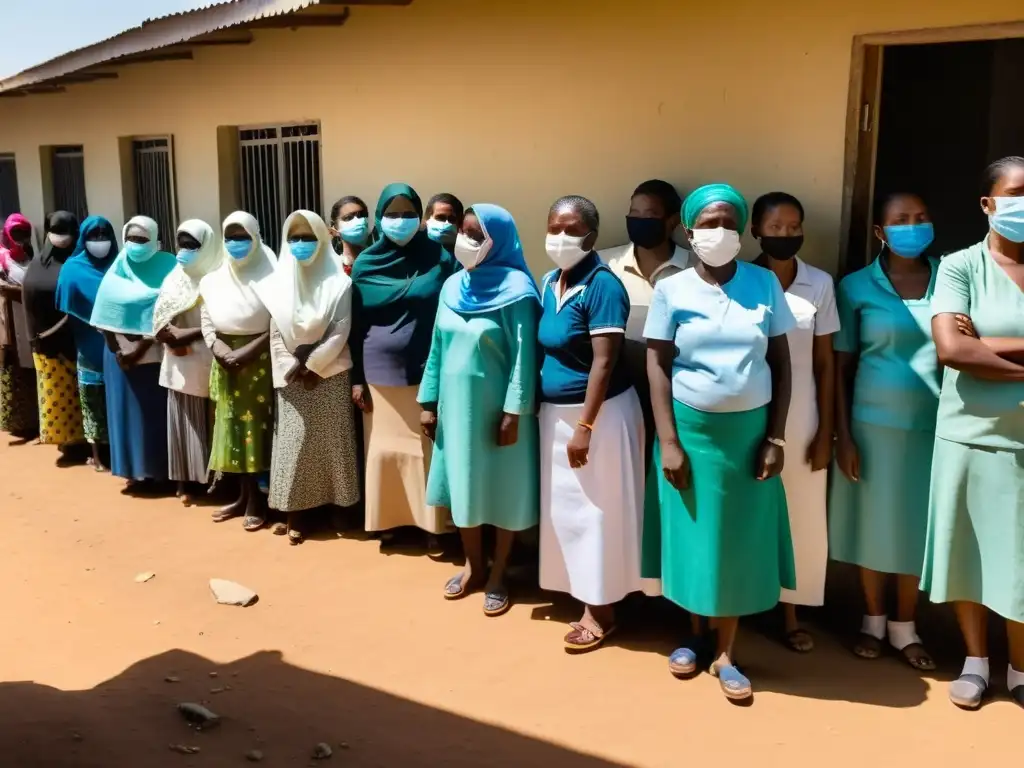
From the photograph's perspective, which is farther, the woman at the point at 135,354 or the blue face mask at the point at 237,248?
the woman at the point at 135,354

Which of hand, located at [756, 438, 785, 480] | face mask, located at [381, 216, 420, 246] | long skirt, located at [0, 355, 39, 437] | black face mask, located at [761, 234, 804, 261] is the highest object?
face mask, located at [381, 216, 420, 246]

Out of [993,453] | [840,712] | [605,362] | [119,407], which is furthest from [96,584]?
[993,453]

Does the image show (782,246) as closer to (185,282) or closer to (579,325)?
(579,325)

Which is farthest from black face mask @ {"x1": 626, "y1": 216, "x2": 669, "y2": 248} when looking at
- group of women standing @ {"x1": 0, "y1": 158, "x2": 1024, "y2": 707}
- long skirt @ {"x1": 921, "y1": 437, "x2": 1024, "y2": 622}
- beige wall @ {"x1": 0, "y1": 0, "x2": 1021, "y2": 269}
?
long skirt @ {"x1": 921, "y1": 437, "x2": 1024, "y2": 622}

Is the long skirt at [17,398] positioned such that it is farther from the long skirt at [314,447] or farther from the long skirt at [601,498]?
the long skirt at [601,498]

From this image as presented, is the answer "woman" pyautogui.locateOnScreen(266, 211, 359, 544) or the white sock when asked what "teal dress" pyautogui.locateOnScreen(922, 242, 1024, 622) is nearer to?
the white sock

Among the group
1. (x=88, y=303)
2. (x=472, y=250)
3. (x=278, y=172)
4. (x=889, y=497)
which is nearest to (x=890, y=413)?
(x=889, y=497)

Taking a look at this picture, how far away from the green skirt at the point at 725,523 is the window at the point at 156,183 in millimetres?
5743

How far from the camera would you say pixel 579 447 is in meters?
3.64

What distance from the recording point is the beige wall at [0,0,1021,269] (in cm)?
400

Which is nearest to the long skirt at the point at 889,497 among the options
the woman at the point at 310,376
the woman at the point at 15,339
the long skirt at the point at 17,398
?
the woman at the point at 310,376

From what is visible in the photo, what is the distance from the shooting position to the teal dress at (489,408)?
3906 mm

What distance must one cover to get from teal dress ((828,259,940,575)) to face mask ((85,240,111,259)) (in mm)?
4799

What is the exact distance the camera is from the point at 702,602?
342cm
